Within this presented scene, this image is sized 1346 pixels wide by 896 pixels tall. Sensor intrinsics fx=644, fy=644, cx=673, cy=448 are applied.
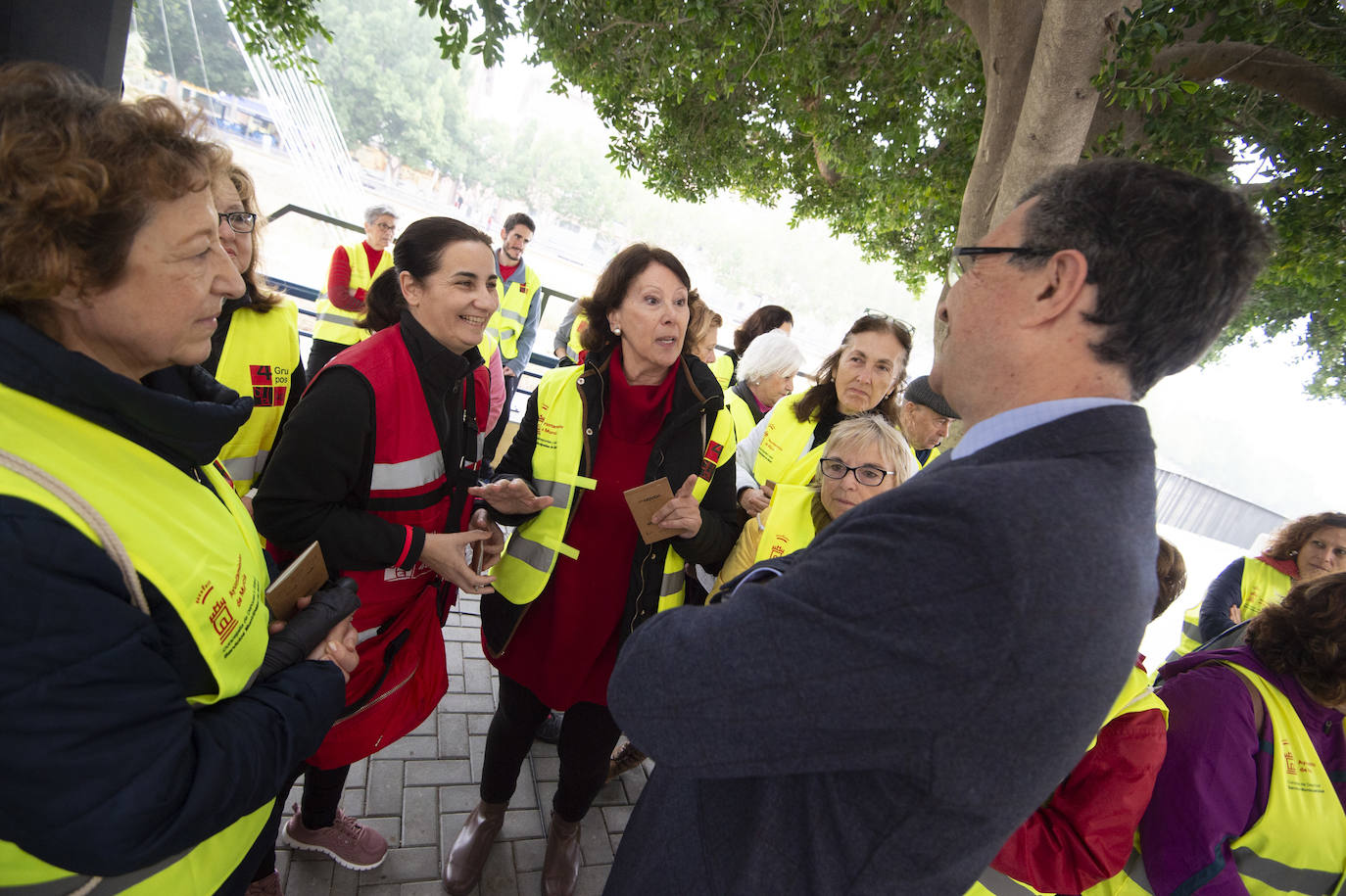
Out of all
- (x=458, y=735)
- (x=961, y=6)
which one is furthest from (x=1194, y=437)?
(x=458, y=735)

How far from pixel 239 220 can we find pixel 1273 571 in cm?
590

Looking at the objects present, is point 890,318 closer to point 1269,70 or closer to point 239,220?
point 239,220

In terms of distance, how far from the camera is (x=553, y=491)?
2.46 metres

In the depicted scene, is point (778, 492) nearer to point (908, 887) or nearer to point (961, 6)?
point (908, 887)

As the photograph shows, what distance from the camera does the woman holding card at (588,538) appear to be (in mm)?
2453

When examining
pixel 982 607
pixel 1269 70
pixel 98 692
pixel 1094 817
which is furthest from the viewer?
pixel 1269 70

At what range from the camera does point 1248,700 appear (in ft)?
6.95

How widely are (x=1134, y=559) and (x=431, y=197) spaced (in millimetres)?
52701

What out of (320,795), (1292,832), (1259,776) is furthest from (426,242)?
(1292,832)

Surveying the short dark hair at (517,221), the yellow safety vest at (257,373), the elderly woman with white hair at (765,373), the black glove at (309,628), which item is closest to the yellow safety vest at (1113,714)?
the black glove at (309,628)

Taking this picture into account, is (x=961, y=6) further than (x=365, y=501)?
Yes

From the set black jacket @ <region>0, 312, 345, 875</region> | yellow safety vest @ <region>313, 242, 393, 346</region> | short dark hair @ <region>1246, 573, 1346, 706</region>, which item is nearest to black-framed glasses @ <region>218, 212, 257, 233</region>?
black jacket @ <region>0, 312, 345, 875</region>

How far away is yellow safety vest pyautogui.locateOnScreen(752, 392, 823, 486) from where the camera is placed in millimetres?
3496

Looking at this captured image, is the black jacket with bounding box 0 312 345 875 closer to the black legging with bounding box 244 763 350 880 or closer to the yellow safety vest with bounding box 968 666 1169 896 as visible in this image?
the black legging with bounding box 244 763 350 880
